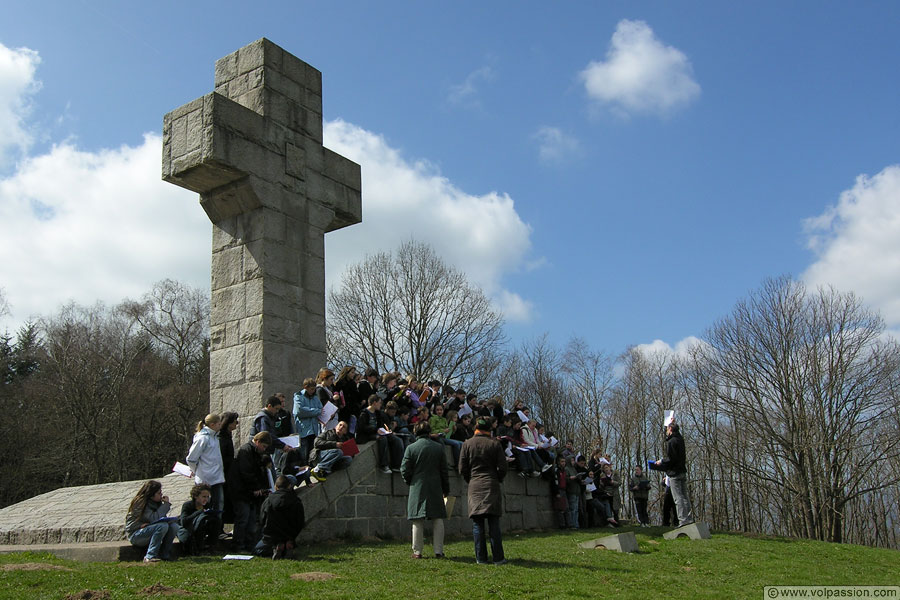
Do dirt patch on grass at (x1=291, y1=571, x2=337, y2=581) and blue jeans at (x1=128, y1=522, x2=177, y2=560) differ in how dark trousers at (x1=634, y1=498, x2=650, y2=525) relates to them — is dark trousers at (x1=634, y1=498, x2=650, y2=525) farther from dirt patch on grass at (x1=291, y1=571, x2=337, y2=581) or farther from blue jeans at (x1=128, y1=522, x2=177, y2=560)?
blue jeans at (x1=128, y1=522, x2=177, y2=560)

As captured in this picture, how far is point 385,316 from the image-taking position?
113 feet

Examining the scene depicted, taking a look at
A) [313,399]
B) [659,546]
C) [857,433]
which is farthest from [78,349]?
[857,433]

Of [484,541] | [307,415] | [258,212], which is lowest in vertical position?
[484,541]

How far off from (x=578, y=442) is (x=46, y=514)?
30.2m

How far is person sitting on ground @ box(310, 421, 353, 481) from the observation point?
9.45 meters

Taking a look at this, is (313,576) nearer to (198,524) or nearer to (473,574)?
(473,574)

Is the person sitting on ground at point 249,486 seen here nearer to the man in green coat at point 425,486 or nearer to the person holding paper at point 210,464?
the person holding paper at point 210,464

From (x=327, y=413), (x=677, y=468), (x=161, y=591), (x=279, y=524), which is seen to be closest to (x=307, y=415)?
(x=327, y=413)

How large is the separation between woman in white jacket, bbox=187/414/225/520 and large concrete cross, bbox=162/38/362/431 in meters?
2.00

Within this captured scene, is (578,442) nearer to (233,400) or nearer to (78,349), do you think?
(78,349)

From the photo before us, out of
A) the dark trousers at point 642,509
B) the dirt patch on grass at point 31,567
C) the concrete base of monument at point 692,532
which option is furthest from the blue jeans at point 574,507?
the dirt patch on grass at point 31,567

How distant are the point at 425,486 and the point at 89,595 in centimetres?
374

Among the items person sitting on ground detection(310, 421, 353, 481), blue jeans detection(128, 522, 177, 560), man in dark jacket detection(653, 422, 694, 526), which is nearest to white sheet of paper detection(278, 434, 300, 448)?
person sitting on ground detection(310, 421, 353, 481)

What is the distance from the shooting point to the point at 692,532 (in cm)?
1128
